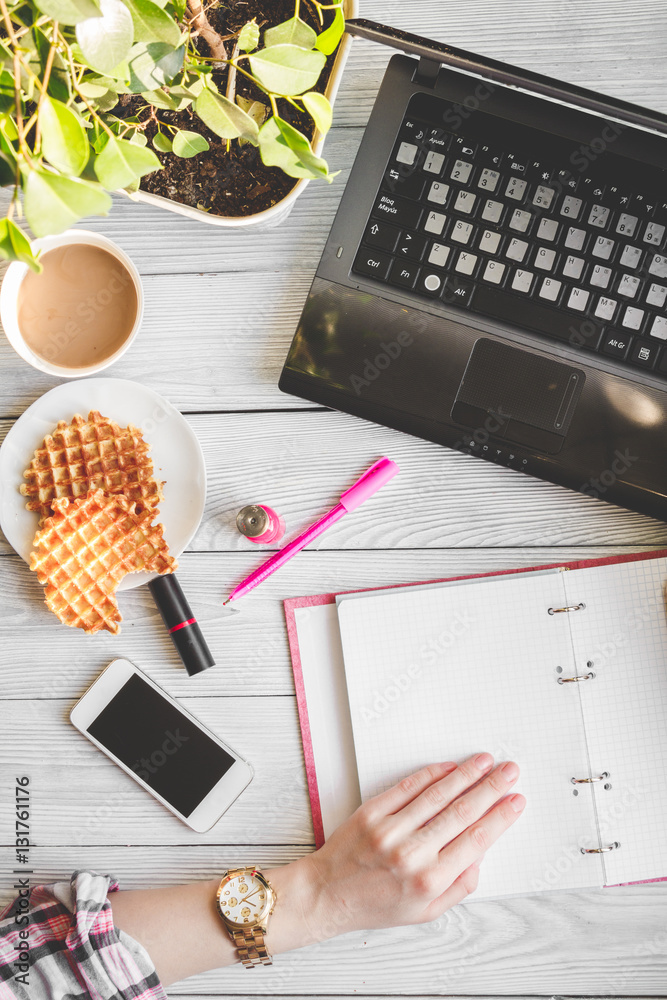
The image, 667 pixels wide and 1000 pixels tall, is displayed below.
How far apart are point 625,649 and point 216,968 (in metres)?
0.67

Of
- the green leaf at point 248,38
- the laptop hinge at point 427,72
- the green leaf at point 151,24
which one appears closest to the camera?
the green leaf at point 151,24

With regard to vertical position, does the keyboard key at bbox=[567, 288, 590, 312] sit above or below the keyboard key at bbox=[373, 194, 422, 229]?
below

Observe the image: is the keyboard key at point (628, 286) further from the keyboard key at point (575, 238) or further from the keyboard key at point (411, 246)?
the keyboard key at point (411, 246)

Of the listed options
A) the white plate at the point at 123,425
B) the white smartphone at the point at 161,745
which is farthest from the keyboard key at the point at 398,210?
the white smartphone at the point at 161,745

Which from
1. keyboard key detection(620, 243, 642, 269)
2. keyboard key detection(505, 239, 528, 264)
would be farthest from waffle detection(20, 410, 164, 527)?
keyboard key detection(620, 243, 642, 269)

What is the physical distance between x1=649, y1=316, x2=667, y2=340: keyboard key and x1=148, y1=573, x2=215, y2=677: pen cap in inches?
25.0

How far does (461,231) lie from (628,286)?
0.63 ft

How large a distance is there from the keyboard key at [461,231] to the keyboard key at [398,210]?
0.14 ft

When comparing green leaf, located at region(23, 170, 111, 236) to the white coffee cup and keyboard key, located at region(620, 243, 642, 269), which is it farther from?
keyboard key, located at region(620, 243, 642, 269)

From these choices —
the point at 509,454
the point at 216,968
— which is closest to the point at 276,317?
the point at 509,454

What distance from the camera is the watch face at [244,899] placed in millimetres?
887

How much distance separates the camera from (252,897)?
0.89 meters

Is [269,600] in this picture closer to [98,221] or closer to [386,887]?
[386,887]

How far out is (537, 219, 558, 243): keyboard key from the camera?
0.77m
